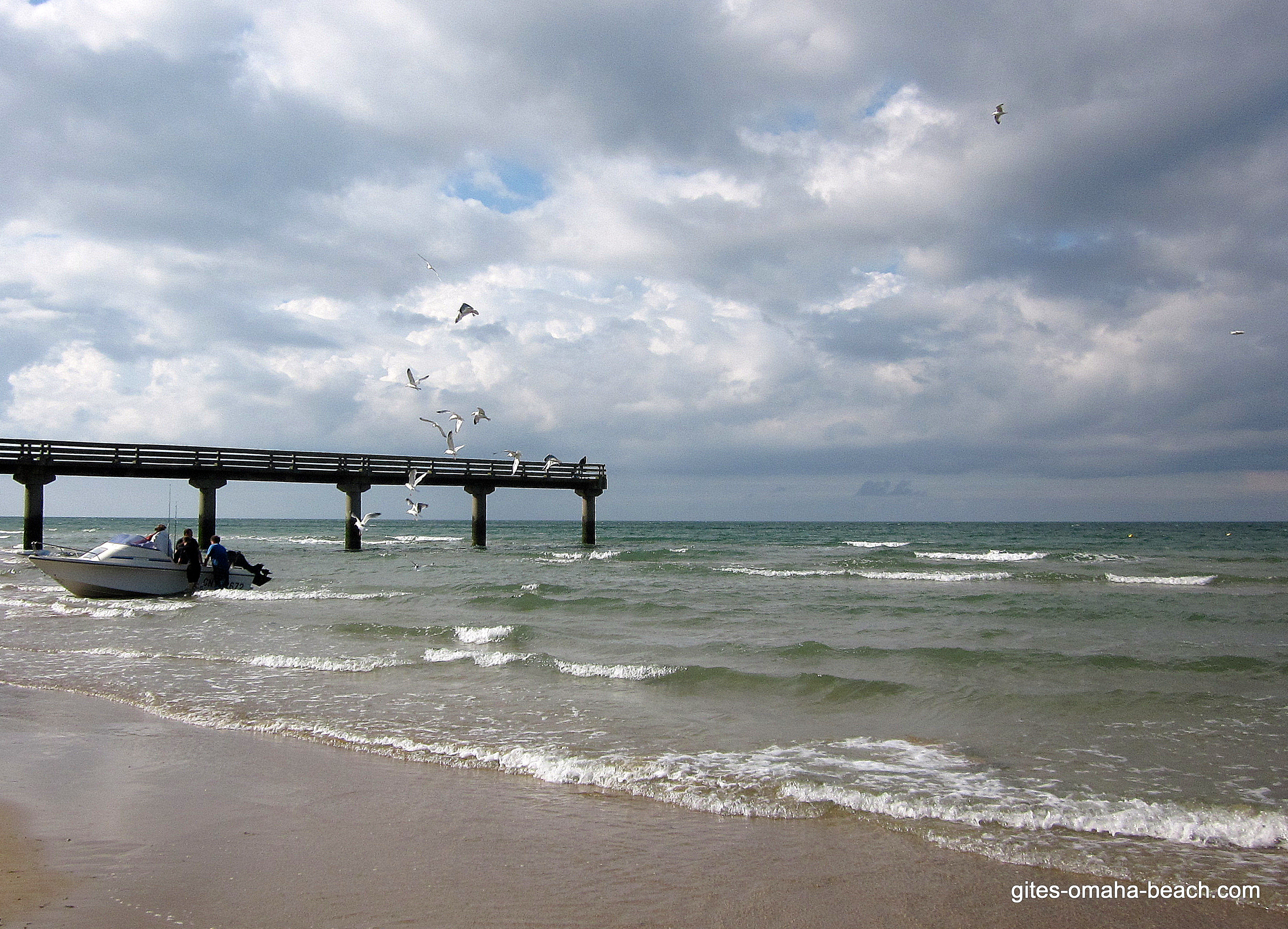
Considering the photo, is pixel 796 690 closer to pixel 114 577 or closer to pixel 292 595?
pixel 292 595

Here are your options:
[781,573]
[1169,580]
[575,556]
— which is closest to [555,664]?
[781,573]

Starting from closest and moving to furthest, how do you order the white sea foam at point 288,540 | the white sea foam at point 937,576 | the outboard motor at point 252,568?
the outboard motor at point 252,568 < the white sea foam at point 937,576 < the white sea foam at point 288,540

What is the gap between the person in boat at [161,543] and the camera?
736 inches

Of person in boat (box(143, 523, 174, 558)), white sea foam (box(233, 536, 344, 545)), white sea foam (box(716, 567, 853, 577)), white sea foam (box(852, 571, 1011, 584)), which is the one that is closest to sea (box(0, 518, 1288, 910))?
person in boat (box(143, 523, 174, 558))

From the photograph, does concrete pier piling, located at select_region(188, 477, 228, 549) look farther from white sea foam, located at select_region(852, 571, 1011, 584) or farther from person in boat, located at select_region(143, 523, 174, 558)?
white sea foam, located at select_region(852, 571, 1011, 584)

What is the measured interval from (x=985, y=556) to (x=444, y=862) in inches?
1440

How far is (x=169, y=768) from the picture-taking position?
6.48 metres

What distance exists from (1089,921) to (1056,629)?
11.4m

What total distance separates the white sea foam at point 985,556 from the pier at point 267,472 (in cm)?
1524

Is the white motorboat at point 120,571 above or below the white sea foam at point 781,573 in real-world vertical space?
above

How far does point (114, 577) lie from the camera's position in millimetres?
17984

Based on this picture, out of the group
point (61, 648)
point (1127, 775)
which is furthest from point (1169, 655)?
point (61, 648)

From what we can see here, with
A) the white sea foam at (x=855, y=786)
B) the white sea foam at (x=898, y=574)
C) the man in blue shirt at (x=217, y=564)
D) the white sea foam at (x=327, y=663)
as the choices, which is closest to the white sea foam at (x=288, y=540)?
the man in blue shirt at (x=217, y=564)

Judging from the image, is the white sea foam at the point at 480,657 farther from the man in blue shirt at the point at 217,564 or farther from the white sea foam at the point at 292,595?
the man in blue shirt at the point at 217,564
